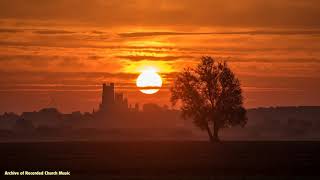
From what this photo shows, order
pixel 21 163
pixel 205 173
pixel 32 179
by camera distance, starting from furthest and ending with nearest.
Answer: pixel 21 163 < pixel 205 173 < pixel 32 179

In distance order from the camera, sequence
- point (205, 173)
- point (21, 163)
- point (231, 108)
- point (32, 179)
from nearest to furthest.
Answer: point (32, 179) < point (205, 173) < point (21, 163) < point (231, 108)

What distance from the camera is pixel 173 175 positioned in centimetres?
5288

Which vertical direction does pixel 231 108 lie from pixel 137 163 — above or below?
above

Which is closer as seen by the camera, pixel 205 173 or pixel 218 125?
pixel 205 173

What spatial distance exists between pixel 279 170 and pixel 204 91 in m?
64.4

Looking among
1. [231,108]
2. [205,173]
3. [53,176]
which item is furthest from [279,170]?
[231,108]

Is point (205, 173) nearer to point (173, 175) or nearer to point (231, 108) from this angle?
point (173, 175)

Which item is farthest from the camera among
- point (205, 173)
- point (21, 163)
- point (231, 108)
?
point (231, 108)

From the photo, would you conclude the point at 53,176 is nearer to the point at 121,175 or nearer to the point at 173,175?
the point at 121,175

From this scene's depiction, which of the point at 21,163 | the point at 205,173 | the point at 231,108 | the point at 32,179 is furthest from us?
the point at 231,108

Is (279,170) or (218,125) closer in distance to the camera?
(279,170)

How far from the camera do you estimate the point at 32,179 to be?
49906mm

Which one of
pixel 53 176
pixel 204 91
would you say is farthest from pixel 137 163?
pixel 204 91

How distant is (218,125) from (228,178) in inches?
2862
